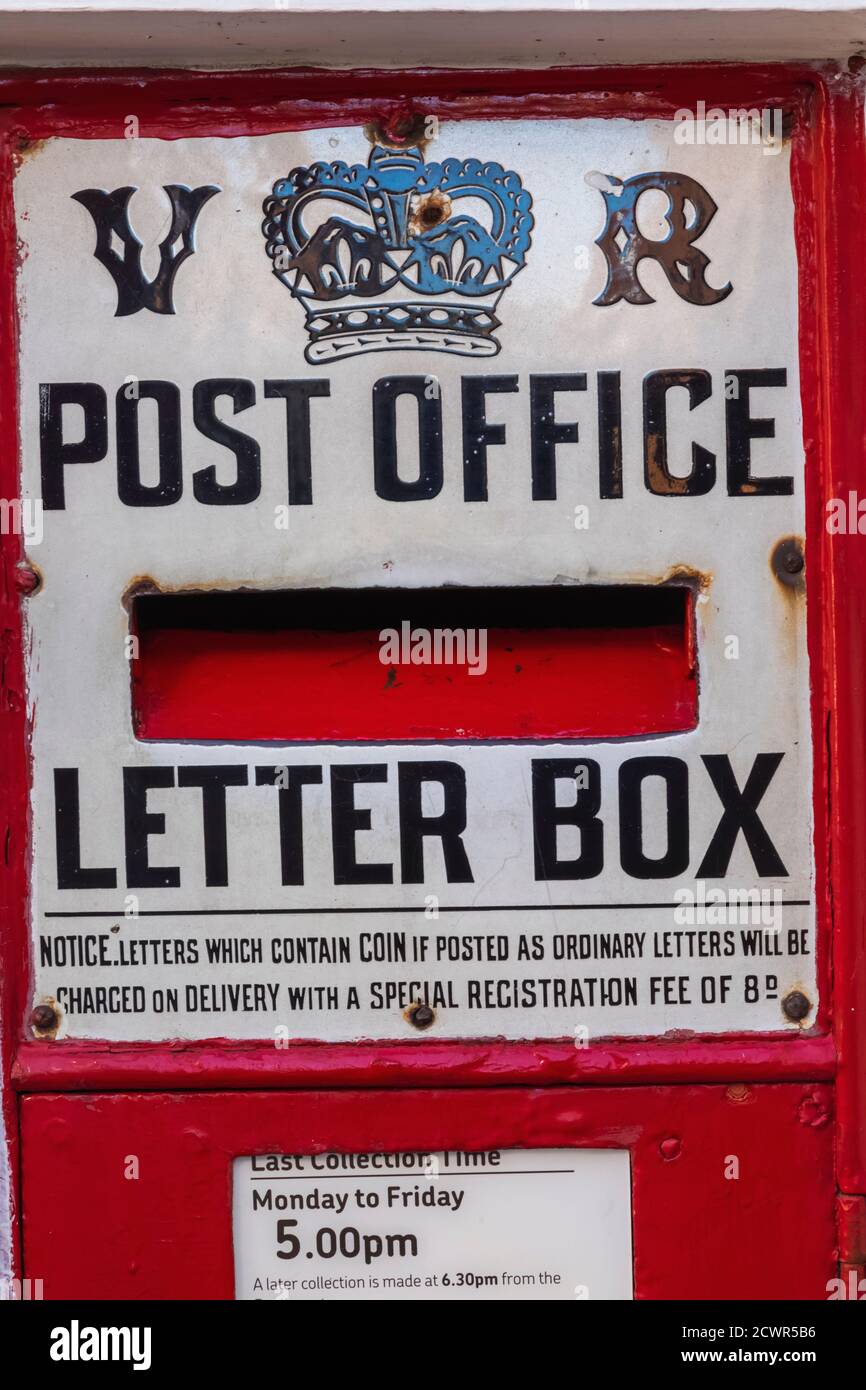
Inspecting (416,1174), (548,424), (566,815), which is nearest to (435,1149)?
(416,1174)

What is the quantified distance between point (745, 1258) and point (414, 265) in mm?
1083

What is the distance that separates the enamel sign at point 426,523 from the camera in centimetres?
127

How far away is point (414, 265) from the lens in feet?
4.17

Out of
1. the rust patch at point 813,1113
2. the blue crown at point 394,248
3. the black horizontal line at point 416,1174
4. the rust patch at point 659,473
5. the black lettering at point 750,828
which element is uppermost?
the blue crown at point 394,248

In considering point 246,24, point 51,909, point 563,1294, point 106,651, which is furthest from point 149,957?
point 246,24

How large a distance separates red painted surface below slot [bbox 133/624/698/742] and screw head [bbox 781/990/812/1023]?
12.1 inches

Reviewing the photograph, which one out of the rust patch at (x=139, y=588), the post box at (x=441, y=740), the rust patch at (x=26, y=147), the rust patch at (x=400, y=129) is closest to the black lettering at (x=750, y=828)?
the post box at (x=441, y=740)

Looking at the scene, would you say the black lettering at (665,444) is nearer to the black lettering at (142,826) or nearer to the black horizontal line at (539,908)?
the black horizontal line at (539,908)

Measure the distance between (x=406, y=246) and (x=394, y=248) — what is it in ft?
0.04

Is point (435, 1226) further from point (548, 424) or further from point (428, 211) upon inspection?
point (428, 211)

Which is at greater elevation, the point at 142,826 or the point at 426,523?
the point at 426,523

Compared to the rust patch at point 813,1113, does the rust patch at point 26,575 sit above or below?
above

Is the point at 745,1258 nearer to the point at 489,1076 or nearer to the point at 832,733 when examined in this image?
the point at 489,1076

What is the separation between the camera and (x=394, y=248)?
1271mm
